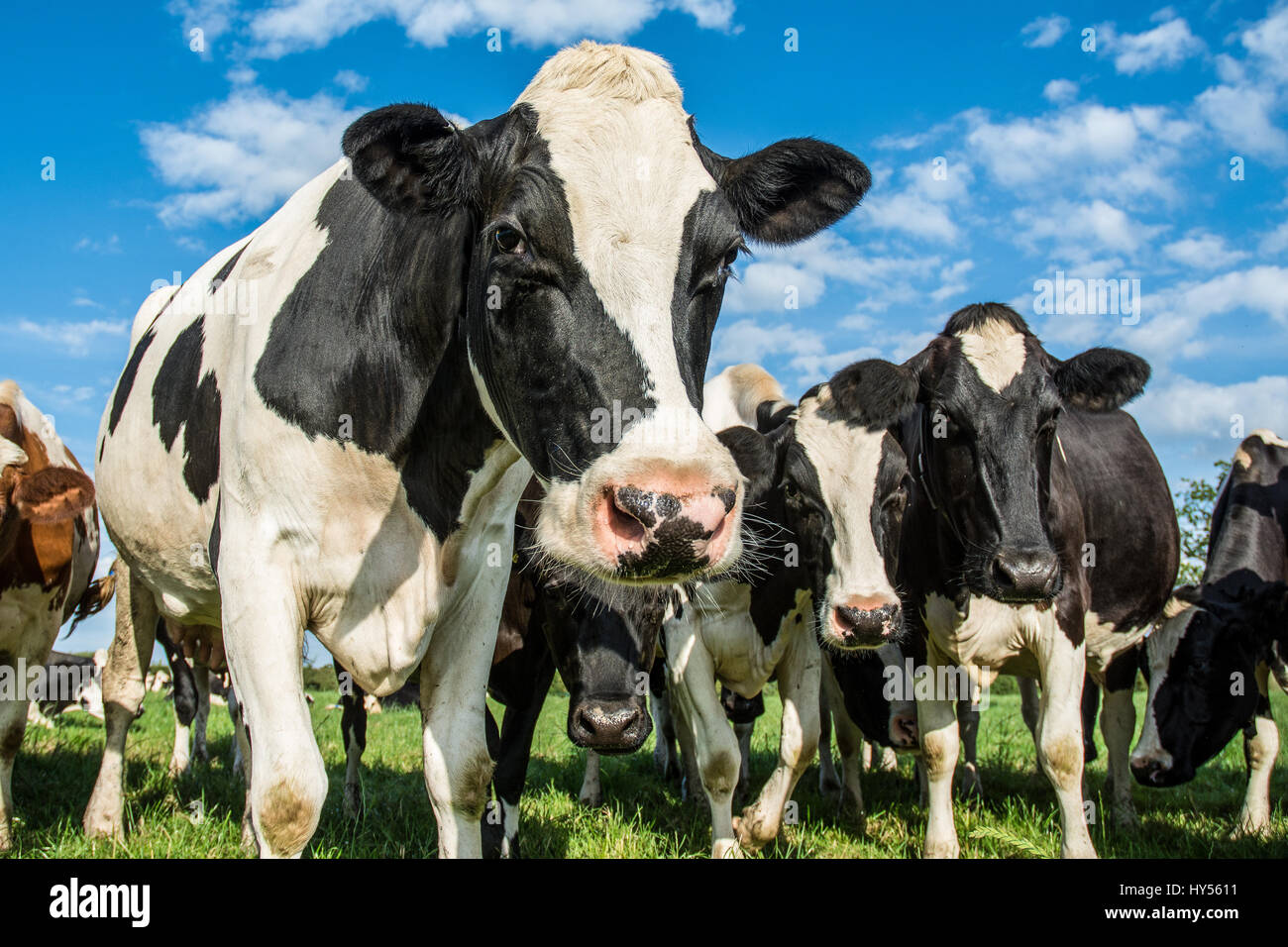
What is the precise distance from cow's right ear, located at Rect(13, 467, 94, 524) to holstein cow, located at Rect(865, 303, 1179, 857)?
4.70m

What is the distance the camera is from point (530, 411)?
3.11 m

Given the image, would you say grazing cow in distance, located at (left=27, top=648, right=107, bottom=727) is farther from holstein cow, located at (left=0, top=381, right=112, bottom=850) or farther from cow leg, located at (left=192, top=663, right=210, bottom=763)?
holstein cow, located at (left=0, top=381, right=112, bottom=850)

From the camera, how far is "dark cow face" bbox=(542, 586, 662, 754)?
176 inches

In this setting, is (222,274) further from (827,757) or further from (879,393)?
(827,757)

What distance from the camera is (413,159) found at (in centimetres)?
361

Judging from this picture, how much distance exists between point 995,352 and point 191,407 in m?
4.21

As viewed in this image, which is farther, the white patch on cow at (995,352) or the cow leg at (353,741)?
the cow leg at (353,741)

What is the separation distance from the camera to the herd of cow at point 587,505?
3.01 m

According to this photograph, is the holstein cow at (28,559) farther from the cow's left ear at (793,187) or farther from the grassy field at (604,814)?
the cow's left ear at (793,187)

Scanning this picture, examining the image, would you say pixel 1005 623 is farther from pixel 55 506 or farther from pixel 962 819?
pixel 55 506

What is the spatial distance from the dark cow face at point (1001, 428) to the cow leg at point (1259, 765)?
2.71 m

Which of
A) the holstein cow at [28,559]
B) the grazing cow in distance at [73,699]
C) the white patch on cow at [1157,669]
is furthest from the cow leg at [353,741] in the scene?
the grazing cow in distance at [73,699]

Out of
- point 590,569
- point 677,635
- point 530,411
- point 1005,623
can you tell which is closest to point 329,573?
point 530,411

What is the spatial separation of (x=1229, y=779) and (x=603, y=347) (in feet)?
30.1
